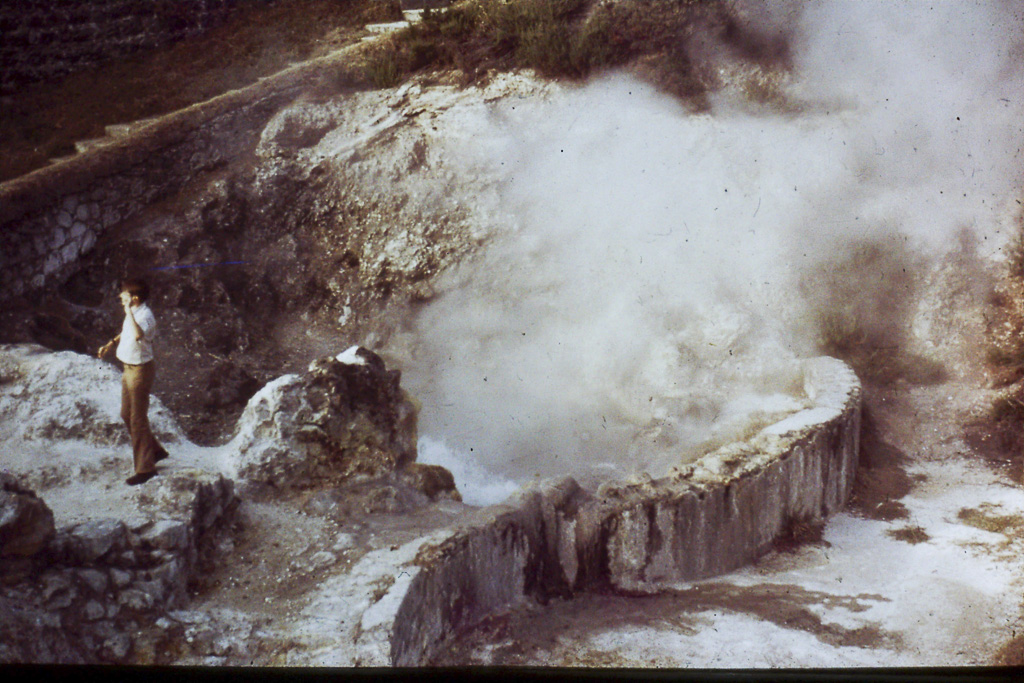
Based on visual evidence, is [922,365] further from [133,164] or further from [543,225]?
[133,164]

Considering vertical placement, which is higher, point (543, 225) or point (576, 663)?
point (543, 225)

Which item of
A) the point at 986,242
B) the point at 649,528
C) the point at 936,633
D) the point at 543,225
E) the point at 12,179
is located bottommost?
the point at 936,633

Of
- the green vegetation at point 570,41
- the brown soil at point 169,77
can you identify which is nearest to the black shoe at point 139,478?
the brown soil at point 169,77

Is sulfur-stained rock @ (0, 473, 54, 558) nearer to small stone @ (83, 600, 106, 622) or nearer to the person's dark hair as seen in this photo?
small stone @ (83, 600, 106, 622)

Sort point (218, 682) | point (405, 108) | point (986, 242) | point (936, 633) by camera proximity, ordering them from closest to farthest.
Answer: point (218, 682)
point (936, 633)
point (405, 108)
point (986, 242)

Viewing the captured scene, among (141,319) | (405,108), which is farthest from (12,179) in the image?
(405,108)

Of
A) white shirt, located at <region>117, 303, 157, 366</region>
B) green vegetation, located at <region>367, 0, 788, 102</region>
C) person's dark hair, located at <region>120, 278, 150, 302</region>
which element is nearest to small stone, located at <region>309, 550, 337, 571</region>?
white shirt, located at <region>117, 303, 157, 366</region>

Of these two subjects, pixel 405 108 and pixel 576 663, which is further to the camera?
pixel 405 108

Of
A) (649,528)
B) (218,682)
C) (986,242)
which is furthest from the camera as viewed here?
(986,242)
